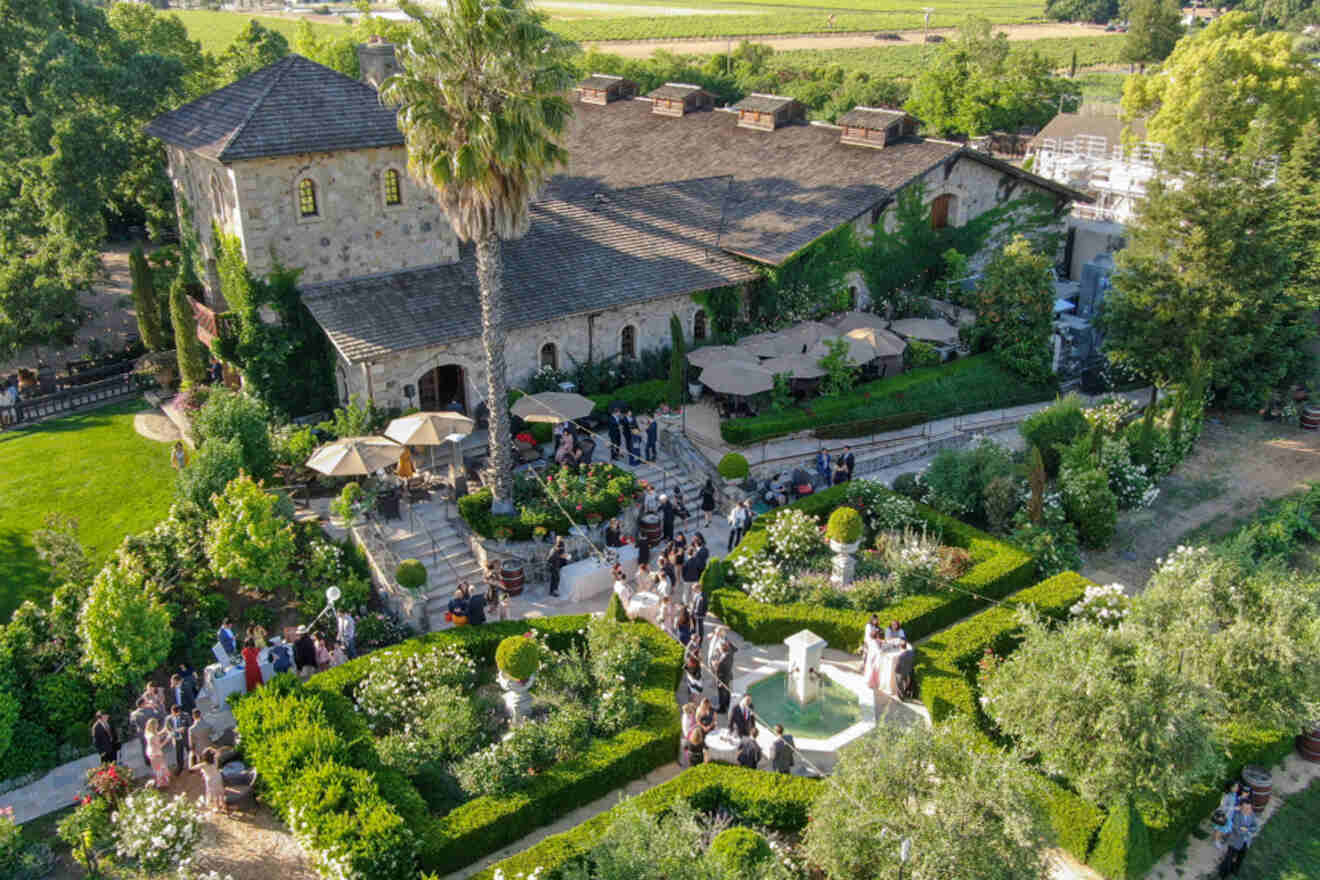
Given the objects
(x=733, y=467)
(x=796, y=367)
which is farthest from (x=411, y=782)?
(x=796, y=367)

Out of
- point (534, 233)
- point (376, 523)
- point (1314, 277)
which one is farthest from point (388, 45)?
point (1314, 277)

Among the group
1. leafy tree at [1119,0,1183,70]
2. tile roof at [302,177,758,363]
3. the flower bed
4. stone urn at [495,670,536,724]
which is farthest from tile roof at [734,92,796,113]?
leafy tree at [1119,0,1183,70]

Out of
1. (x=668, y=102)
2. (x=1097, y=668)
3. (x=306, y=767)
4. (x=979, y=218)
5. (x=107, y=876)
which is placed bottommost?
(x=107, y=876)

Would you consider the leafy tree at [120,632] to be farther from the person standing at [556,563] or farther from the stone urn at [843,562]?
the stone urn at [843,562]

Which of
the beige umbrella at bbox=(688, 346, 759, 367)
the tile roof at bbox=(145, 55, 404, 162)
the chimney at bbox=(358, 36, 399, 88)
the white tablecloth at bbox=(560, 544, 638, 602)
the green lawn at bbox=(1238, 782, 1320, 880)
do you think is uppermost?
the chimney at bbox=(358, 36, 399, 88)

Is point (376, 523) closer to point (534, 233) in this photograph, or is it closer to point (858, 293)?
point (534, 233)

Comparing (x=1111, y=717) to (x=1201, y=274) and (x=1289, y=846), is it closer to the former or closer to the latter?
(x=1289, y=846)

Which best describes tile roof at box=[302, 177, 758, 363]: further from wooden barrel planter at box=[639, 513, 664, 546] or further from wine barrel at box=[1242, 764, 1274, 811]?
wine barrel at box=[1242, 764, 1274, 811]
